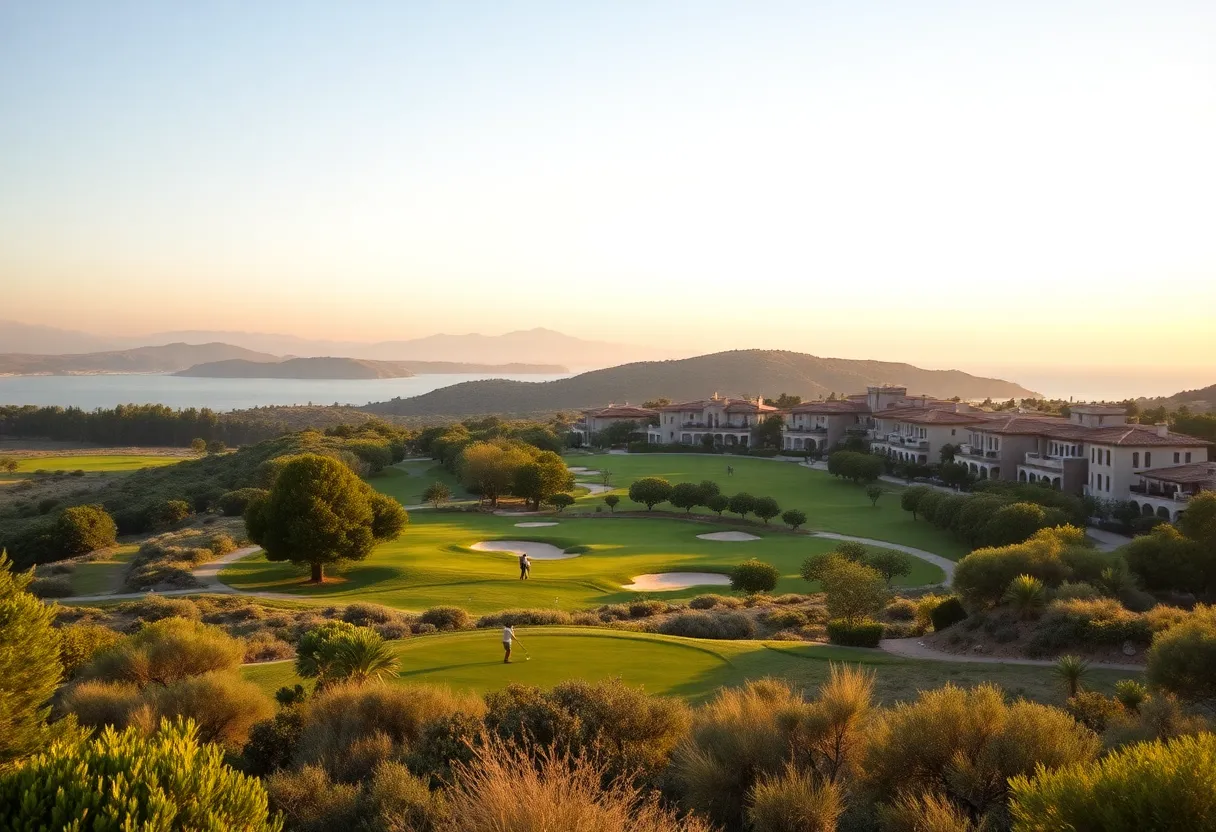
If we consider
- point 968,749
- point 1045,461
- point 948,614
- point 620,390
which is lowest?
point 948,614

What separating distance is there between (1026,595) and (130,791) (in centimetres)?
2029

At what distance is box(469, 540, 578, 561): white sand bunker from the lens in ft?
134

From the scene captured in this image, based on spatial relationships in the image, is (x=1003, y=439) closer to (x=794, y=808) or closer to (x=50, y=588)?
(x=50, y=588)

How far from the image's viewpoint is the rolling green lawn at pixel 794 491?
1867 inches

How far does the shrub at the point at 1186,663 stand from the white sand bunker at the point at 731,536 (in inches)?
1241

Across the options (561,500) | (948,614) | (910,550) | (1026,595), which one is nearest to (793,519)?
(910,550)

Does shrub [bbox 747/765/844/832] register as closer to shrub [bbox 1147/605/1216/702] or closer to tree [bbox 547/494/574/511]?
shrub [bbox 1147/605/1216/702]

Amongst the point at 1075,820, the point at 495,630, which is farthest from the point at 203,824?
the point at 495,630

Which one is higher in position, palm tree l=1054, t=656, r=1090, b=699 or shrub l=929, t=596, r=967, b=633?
palm tree l=1054, t=656, r=1090, b=699

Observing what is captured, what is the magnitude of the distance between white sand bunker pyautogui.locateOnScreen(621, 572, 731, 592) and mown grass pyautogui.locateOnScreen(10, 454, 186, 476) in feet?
209

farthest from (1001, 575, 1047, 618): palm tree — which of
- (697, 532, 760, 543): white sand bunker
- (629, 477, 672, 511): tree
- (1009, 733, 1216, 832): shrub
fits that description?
(629, 477, 672, 511): tree

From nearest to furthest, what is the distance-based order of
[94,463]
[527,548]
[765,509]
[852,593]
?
[852,593] → [527,548] → [765,509] → [94,463]

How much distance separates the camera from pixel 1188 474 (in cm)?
4703

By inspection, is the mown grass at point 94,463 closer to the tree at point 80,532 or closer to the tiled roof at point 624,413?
the tree at point 80,532
